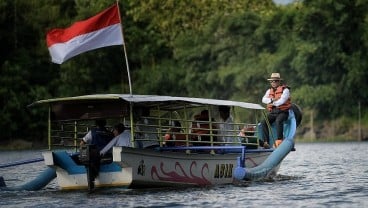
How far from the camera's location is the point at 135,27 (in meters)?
70.8

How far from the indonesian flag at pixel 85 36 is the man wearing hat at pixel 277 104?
14.8ft

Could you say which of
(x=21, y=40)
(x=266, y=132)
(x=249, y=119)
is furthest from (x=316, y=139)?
(x=266, y=132)

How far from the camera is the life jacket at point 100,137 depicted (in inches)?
835

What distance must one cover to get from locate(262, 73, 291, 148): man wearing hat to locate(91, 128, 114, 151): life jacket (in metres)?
4.80

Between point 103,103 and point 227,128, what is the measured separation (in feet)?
13.4

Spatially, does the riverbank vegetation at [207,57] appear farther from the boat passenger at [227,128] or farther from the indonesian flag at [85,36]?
the indonesian flag at [85,36]

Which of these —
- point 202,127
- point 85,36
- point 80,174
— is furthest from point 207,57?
point 80,174

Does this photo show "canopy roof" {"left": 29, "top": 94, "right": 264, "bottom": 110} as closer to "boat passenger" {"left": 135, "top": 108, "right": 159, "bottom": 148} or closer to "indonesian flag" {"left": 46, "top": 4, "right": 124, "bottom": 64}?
"boat passenger" {"left": 135, "top": 108, "right": 159, "bottom": 148}

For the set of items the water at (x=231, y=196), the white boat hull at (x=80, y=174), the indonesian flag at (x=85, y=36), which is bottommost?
the water at (x=231, y=196)

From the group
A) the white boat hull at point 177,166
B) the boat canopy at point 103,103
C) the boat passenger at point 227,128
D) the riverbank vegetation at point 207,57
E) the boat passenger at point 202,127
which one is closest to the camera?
the white boat hull at point 177,166

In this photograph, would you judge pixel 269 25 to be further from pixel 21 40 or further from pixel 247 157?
pixel 247 157

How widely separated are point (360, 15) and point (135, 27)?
57.3ft

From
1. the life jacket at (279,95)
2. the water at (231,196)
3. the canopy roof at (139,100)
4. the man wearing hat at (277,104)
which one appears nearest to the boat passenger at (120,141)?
the canopy roof at (139,100)

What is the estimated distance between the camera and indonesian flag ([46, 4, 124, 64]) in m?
22.1
